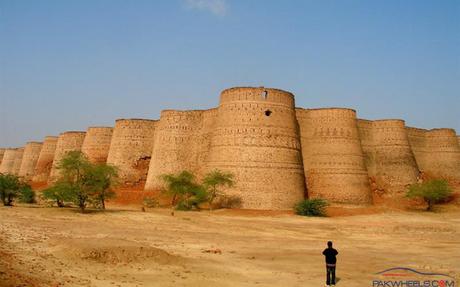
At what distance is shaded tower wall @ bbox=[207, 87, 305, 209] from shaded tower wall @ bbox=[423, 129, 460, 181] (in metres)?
12.7

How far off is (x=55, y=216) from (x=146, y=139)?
47.1 ft

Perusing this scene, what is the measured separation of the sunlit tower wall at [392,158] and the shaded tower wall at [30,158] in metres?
36.0

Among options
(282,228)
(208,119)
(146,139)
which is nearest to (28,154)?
(146,139)

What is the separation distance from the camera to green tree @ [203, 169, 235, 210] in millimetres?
24844

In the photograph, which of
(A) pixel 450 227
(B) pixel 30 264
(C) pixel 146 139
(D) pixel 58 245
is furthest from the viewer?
(C) pixel 146 139

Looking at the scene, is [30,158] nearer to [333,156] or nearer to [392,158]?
[333,156]

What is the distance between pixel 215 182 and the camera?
978 inches

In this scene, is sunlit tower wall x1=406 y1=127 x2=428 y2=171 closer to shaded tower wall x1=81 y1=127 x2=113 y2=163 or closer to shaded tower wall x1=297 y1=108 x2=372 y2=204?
shaded tower wall x1=297 y1=108 x2=372 y2=204

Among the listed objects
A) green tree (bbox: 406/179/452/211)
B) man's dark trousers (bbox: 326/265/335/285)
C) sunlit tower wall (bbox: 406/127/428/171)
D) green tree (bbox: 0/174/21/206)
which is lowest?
man's dark trousers (bbox: 326/265/335/285)

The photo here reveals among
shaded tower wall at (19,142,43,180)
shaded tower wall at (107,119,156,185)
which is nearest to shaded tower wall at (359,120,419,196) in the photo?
shaded tower wall at (107,119,156,185)

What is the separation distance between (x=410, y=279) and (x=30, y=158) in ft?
158

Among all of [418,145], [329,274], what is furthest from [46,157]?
[329,274]

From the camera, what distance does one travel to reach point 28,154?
5059 cm

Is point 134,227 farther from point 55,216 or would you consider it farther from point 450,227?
point 450,227
